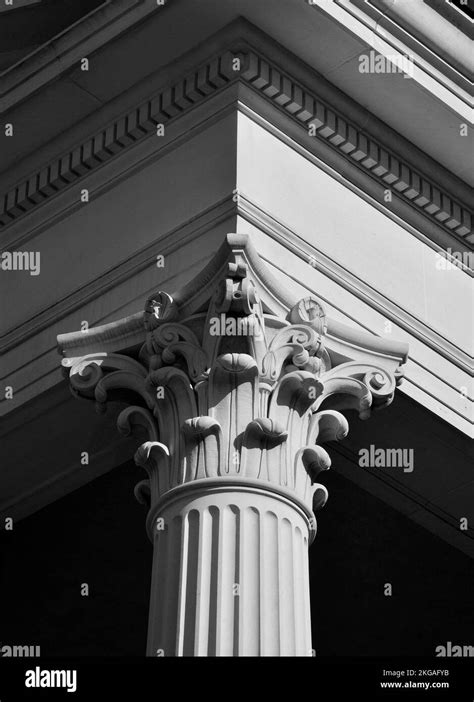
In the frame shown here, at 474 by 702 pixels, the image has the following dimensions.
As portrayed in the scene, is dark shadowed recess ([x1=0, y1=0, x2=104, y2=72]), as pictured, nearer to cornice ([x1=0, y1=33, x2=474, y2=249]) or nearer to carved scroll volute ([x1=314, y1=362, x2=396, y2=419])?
cornice ([x1=0, y1=33, x2=474, y2=249])

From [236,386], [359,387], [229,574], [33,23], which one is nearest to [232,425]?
[236,386]

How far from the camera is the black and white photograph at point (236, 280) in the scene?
18094 mm

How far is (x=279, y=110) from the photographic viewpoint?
72.5ft

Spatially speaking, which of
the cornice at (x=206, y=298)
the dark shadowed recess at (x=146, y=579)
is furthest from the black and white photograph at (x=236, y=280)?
the dark shadowed recess at (x=146, y=579)

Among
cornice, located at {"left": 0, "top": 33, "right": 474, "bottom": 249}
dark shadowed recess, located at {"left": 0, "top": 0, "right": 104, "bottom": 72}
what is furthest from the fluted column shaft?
dark shadowed recess, located at {"left": 0, "top": 0, "right": 104, "bottom": 72}

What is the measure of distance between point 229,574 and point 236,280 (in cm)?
372

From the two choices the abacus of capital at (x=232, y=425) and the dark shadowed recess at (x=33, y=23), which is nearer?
the abacus of capital at (x=232, y=425)

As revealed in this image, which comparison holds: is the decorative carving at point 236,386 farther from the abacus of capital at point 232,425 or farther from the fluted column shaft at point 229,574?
the fluted column shaft at point 229,574

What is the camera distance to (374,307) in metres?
21.5

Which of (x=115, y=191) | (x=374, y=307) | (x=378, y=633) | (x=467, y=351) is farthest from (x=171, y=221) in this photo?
Result: (x=378, y=633)

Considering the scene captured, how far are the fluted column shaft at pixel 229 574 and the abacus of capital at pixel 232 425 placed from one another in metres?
0.02

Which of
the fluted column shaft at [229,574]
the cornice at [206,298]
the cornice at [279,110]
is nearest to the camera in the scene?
the fluted column shaft at [229,574]

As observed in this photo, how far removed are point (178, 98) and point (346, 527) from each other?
30.3 feet

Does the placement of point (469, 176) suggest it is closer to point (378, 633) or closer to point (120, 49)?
point (120, 49)
